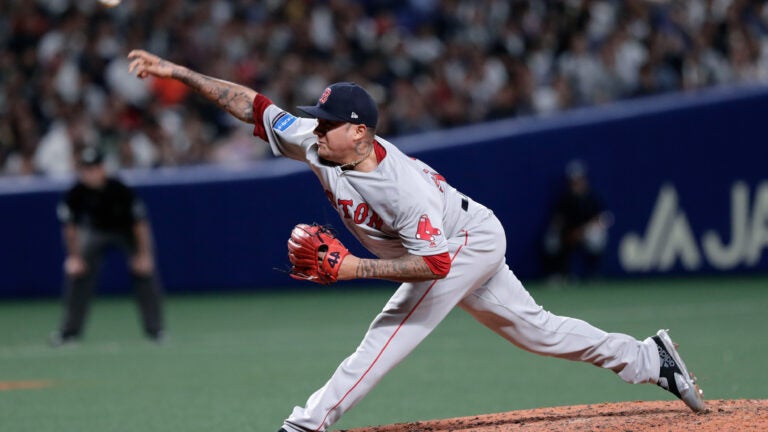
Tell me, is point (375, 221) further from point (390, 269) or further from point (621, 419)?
point (621, 419)

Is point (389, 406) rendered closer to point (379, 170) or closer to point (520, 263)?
point (379, 170)

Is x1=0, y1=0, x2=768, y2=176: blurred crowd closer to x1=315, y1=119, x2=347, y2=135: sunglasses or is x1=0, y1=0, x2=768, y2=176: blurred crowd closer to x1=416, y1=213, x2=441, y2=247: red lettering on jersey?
x1=315, y1=119, x2=347, y2=135: sunglasses

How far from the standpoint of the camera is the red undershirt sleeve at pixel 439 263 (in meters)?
5.32

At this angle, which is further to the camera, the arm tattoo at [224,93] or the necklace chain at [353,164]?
the arm tattoo at [224,93]

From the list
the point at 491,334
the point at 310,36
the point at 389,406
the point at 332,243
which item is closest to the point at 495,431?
the point at 332,243

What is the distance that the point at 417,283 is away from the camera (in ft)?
18.6

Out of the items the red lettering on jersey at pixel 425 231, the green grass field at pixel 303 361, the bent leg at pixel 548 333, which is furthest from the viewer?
the green grass field at pixel 303 361

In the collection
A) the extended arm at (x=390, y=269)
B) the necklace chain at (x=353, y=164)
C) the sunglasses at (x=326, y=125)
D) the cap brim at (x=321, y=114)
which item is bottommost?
the extended arm at (x=390, y=269)

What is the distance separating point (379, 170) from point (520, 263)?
447 inches

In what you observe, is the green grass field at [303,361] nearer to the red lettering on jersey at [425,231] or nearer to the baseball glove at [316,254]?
the baseball glove at [316,254]

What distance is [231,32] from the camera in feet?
56.9

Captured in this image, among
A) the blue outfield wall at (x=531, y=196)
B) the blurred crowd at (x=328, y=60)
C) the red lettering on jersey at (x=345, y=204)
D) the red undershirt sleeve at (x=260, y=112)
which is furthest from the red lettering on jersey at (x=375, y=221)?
the blurred crowd at (x=328, y=60)

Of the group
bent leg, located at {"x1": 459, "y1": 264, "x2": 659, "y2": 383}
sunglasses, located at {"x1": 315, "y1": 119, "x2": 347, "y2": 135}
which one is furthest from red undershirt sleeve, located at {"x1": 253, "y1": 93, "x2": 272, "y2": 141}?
bent leg, located at {"x1": 459, "y1": 264, "x2": 659, "y2": 383}

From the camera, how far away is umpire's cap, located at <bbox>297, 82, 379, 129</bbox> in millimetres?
5328
